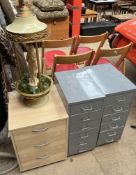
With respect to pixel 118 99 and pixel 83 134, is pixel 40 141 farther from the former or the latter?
pixel 118 99

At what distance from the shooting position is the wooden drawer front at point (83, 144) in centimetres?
152

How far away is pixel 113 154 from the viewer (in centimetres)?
166

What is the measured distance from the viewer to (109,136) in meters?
1.66

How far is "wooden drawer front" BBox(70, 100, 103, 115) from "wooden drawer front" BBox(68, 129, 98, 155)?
0.27 m

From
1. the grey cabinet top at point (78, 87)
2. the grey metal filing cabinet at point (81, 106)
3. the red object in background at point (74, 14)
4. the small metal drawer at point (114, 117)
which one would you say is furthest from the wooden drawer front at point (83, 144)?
the red object in background at point (74, 14)

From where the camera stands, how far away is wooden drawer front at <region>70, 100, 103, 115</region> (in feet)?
4.16

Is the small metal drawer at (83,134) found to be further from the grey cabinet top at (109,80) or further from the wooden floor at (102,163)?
the grey cabinet top at (109,80)

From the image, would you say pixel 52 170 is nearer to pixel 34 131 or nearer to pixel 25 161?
pixel 25 161

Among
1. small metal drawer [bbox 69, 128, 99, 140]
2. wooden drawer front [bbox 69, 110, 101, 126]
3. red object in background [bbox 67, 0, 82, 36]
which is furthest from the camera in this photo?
red object in background [bbox 67, 0, 82, 36]

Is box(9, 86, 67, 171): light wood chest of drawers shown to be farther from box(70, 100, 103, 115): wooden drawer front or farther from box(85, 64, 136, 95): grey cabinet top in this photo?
box(85, 64, 136, 95): grey cabinet top

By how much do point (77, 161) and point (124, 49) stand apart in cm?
118

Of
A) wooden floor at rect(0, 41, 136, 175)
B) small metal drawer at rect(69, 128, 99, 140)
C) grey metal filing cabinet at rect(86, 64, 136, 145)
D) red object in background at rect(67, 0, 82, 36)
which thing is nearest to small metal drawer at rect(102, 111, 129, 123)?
grey metal filing cabinet at rect(86, 64, 136, 145)

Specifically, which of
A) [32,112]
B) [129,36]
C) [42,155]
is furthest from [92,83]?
[129,36]

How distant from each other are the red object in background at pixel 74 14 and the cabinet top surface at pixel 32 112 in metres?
2.64
